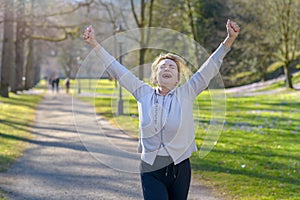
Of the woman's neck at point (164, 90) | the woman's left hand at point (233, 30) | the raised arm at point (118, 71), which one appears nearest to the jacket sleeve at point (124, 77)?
the raised arm at point (118, 71)

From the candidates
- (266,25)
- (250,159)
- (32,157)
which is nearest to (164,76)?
(250,159)

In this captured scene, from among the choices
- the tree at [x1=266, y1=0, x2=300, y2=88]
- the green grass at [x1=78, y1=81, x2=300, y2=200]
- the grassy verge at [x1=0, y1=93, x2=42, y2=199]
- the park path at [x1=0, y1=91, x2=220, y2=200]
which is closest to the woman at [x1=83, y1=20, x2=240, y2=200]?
the green grass at [x1=78, y1=81, x2=300, y2=200]

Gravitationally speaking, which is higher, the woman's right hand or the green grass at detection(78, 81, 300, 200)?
the woman's right hand

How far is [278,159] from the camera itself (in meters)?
10.5

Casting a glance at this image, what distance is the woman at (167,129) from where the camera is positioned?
3881 millimetres

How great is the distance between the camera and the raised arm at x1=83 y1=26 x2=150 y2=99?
4.09 meters

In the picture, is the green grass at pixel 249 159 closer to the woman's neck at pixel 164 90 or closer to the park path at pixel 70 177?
the park path at pixel 70 177

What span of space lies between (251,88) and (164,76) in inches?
1802

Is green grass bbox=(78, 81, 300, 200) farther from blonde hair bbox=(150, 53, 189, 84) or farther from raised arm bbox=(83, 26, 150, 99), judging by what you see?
raised arm bbox=(83, 26, 150, 99)

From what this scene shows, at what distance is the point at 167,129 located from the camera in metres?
3.88

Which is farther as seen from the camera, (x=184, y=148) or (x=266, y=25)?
(x=266, y=25)

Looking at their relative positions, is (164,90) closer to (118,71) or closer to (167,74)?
(167,74)

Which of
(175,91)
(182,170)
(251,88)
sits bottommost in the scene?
(251,88)

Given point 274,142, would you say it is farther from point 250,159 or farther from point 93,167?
point 93,167
